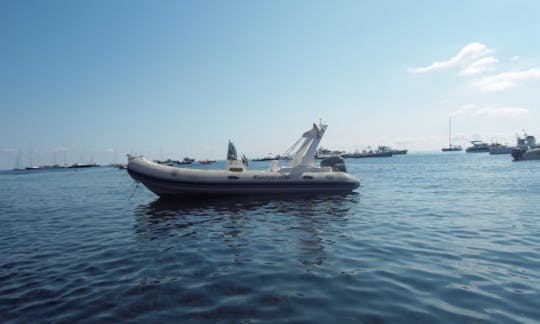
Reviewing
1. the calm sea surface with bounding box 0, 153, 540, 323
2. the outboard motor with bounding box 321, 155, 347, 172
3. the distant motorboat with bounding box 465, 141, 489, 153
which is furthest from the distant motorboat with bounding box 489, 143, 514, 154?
the calm sea surface with bounding box 0, 153, 540, 323

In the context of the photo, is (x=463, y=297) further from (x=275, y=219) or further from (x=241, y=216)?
(x=241, y=216)

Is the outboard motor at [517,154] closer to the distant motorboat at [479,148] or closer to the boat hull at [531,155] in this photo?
the boat hull at [531,155]

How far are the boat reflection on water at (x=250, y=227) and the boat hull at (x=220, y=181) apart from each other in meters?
0.67

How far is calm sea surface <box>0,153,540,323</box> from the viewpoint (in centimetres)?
516

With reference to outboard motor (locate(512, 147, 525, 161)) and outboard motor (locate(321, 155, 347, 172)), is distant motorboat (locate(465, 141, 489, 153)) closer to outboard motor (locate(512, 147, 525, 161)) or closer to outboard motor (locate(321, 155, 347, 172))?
outboard motor (locate(512, 147, 525, 161))

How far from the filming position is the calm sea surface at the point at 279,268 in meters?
5.16

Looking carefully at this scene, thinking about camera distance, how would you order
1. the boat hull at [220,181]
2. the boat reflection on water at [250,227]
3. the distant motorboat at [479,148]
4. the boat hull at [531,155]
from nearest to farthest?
the boat reflection on water at [250,227] → the boat hull at [220,181] → the boat hull at [531,155] → the distant motorboat at [479,148]

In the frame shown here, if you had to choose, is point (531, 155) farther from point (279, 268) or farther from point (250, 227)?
point (279, 268)

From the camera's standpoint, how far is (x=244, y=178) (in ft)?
62.4

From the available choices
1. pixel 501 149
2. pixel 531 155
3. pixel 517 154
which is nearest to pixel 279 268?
pixel 517 154

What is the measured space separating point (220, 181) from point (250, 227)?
7.35 metres

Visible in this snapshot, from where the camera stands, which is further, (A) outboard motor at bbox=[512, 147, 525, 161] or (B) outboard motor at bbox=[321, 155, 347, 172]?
(A) outboard motor at bbox=[512, 147, 525, 161]

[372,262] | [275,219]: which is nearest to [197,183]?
[275,219]

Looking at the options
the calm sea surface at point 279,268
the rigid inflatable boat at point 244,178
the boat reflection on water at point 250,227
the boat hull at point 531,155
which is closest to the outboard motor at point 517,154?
the boat hull at point 531,155
